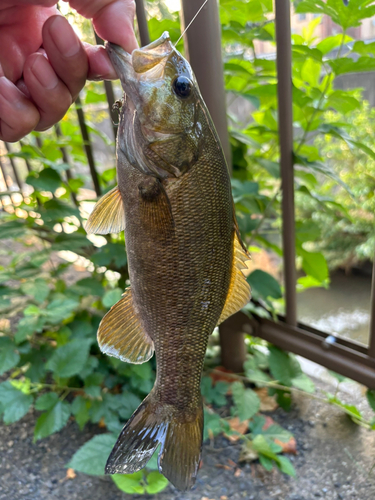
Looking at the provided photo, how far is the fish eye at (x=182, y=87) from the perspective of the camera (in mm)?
740

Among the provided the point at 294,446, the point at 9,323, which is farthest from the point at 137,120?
the point at 9,323

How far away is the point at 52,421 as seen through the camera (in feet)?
4.76

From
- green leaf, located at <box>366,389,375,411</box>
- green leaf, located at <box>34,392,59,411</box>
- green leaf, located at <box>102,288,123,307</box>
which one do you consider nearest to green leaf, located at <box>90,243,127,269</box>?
green leaf, located at <box>102,288,123,307</box>

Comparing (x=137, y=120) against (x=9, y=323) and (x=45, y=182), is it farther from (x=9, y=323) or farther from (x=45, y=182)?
(x=9, y=323)

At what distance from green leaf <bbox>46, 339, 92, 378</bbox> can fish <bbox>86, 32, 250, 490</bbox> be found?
69cm

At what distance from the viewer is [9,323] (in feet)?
7.73

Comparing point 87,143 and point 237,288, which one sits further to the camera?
point 87,143

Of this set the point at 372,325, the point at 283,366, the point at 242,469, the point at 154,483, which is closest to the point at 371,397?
the point at 372,325

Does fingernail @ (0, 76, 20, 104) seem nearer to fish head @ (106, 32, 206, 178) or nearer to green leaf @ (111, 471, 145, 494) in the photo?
fish head @ (106, 32, 206, 178)

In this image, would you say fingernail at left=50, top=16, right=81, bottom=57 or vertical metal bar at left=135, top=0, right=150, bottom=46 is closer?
fingernail at left=50, top=16, right=81, bottom=57

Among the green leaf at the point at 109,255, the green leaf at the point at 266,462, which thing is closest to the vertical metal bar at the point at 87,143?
the green leaf at the point at 109,255

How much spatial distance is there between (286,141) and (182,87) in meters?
0.76

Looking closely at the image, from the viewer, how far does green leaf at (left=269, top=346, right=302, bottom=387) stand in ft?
5.55

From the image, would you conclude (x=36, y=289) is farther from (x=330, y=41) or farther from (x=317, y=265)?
(x=330, y=41)
